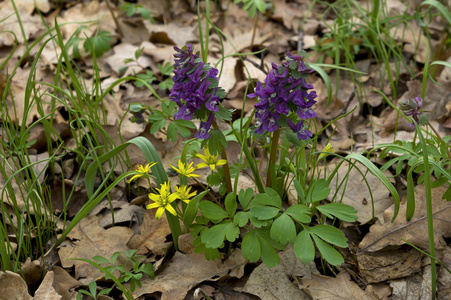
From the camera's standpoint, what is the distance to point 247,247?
1527 mm

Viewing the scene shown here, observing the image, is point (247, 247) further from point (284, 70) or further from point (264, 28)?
point (264, 28)

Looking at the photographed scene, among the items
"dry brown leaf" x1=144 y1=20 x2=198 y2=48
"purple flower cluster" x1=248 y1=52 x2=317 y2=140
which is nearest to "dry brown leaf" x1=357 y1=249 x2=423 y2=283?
"purple flower cluster" x1=248 y1=52 x2=317 y2=140

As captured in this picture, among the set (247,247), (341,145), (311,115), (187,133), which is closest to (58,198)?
(187,133)

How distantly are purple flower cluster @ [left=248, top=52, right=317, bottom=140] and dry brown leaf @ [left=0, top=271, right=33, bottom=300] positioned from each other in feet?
3.85

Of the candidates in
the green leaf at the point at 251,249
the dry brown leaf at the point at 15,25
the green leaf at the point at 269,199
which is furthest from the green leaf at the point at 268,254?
the dry brown leaf at the point at 15,25

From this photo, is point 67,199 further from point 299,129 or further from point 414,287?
point 414,287

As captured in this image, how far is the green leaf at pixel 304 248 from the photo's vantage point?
1.44 m

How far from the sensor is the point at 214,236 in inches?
61.5

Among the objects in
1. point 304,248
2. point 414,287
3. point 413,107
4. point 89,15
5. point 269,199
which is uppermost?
point 89,15

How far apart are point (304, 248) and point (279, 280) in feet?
1.12

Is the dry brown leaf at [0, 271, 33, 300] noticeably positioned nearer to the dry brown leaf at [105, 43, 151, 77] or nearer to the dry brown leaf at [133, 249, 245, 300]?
the dry brown leaf at [133, 249, 245, 300]

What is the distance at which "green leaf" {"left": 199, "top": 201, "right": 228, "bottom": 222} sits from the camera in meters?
1.60

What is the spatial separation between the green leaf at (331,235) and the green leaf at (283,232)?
10cm

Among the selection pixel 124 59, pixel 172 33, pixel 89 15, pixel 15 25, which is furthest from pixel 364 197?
pixel 15 25
